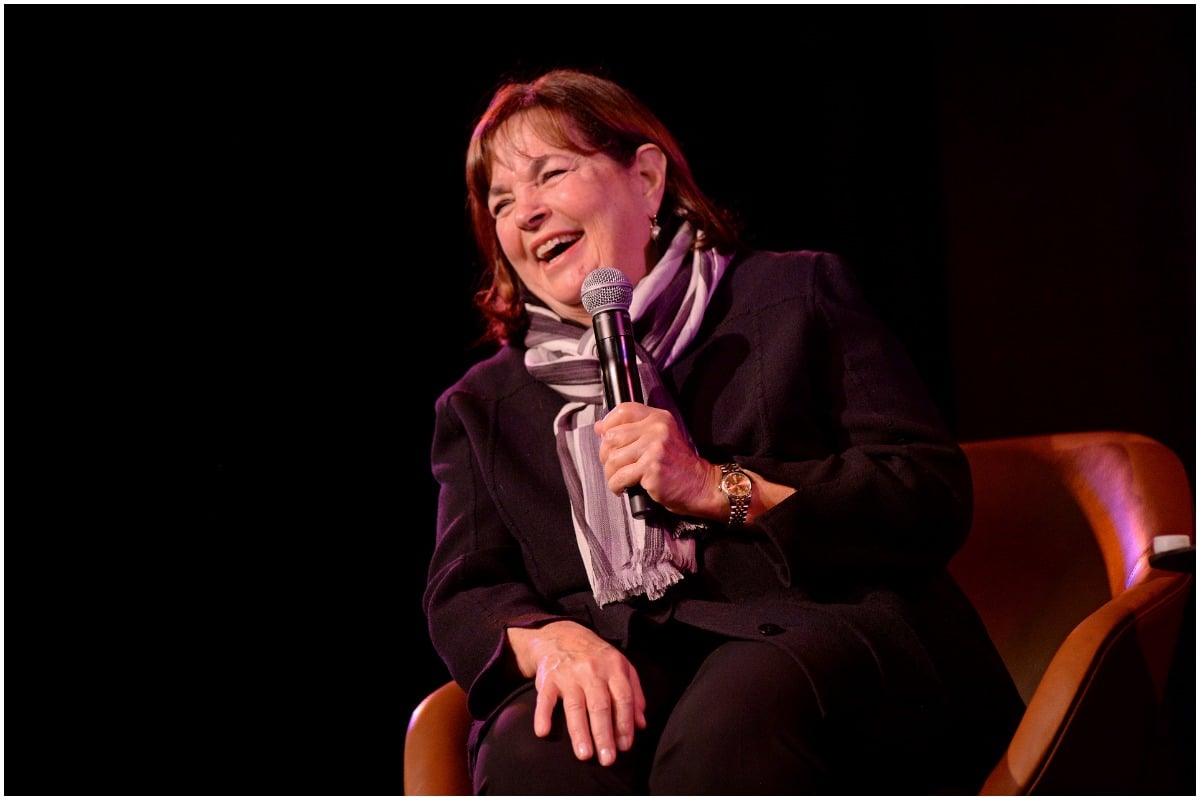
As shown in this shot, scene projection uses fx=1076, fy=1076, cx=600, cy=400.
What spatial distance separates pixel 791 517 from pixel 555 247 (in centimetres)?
54

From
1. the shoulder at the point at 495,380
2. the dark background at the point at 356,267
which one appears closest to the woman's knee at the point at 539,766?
the shoulder at the point at 495,380

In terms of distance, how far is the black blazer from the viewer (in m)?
1.21

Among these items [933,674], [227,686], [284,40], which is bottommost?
[227,686]

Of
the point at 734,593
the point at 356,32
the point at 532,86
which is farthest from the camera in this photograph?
the point at 356,32

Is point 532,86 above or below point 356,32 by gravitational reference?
below

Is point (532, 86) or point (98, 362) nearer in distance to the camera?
point (532, 86)

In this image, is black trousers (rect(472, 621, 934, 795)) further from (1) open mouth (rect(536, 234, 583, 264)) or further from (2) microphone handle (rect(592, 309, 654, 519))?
(1) open mouth (rect(536, 234, 583, 264))

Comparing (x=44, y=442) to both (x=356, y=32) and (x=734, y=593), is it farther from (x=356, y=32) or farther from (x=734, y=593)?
(x=734, y=593)

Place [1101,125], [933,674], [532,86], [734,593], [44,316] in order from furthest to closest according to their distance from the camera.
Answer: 1. [1101,125]
2. [44,316]
3. [532,86]
4. [734,593]
5. [933,674]

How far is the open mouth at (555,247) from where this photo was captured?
1.50m

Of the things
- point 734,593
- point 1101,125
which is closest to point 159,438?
point 734,593

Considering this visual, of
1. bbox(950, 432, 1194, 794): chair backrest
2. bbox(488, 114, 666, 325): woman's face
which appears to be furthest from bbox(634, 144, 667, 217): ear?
bbox(950, 432, 1194, 794): chair backrest

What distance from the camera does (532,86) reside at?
5.16 feet

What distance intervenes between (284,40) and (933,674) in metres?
1.55
